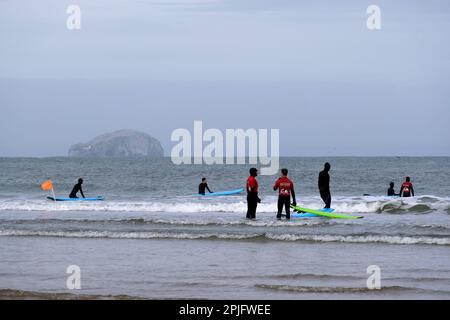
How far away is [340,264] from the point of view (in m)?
13.1

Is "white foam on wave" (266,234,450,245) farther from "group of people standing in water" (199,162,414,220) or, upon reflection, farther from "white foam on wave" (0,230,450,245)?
"group of people standing in water" (199,162,414,220)

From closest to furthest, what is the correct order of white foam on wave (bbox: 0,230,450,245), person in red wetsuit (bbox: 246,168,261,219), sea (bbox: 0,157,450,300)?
sea (bbox: 0,157,450,300) → white foam on wave (bbox: 0,230,450,245) → person in red wetsuit (bbox: 246,168,261,219)

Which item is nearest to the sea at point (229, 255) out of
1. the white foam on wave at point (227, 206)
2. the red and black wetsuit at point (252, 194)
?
the white foam on wave at point (227, 206)

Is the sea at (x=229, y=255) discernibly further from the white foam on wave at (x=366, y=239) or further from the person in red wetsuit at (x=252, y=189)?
the person in red wetsuit at (x=252, y=189)

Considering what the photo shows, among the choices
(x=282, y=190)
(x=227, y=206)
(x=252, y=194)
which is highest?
(x=282, y=190)

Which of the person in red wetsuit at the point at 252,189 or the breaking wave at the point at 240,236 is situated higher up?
the person in red wetsuit at the point at 252,189

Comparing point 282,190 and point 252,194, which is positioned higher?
point 282,190

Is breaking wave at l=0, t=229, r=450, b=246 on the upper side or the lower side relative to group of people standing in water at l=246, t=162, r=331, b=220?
lower

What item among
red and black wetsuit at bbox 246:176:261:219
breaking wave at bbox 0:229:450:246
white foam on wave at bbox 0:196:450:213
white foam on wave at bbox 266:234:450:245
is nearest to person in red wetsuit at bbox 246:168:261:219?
red and black wetsuit at bbox 246:176:261:219

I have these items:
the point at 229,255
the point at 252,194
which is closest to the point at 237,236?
the point at 252,194

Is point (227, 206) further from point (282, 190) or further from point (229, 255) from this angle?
point (229, 255)

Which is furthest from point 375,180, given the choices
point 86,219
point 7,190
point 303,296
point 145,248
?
point 303,296

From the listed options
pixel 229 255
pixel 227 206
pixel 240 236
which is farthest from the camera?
pixel 227 206
